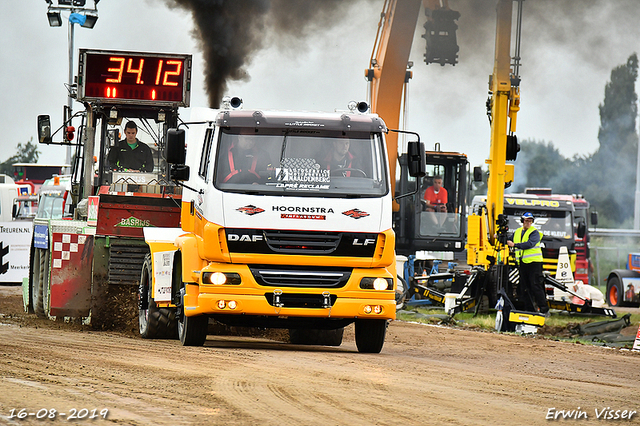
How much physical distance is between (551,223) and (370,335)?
14873mm

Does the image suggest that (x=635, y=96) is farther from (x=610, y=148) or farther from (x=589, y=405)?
(x=589, y=405)

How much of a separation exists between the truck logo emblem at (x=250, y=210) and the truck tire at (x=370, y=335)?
6.59ft

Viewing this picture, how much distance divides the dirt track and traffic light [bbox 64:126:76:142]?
11.8 feet

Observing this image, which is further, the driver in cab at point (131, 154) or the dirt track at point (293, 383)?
the driver in cab at point (131, 154)

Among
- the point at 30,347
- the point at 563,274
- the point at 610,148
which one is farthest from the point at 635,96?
the point at 30,347

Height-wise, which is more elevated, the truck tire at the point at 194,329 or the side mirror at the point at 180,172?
the side mirror at the point at 180,172

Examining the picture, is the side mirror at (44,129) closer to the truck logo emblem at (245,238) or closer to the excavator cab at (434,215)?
the truck logo emblem at (245,238)

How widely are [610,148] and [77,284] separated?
212 feet

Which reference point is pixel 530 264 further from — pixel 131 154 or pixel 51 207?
pixel 51 207

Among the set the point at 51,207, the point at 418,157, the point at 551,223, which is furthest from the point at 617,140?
the point at 418,157

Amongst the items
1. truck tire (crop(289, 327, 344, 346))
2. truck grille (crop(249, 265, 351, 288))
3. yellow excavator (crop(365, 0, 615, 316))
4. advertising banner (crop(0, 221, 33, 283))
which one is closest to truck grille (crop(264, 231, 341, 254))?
truck grille (crop(249, 265, 351, 288))

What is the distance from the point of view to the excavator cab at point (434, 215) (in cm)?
2362

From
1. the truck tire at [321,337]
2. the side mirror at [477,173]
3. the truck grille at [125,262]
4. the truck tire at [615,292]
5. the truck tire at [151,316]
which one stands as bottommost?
the truck tire at [615,292]

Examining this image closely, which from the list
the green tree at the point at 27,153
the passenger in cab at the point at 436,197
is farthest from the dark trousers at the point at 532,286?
the green tree at the point at 27,153
